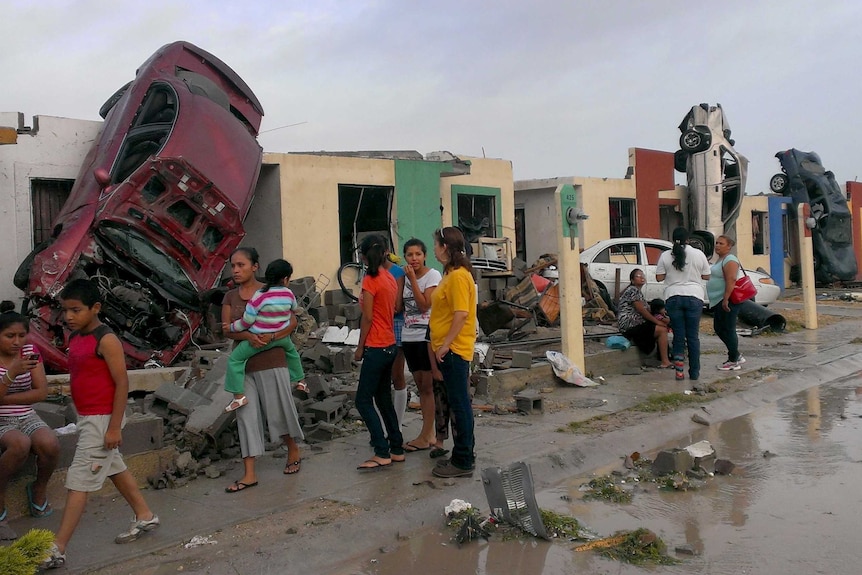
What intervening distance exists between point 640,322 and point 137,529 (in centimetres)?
738

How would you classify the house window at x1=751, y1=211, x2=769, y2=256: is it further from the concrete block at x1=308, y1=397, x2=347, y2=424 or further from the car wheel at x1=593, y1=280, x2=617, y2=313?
the concrete block at x1=308, y1=397, x2=347, y2=424

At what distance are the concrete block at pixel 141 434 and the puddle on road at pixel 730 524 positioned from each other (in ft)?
6.45

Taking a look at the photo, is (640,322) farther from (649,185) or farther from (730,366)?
(649,185)

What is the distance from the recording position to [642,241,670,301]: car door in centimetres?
1617

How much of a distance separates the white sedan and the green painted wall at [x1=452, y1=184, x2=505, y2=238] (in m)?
2.00

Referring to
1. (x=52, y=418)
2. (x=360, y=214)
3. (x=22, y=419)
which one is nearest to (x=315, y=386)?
(x=52, y=418)

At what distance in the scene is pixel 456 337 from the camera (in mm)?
5469

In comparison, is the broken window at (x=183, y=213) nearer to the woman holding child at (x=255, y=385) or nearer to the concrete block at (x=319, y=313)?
the concrete block at (x=319, y=313)

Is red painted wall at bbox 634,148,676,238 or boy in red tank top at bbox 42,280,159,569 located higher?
red painted wall at bbox 634,148,676,238

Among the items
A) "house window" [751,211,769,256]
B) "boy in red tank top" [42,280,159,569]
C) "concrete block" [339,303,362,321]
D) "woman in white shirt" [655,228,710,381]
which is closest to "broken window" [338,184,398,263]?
"concrete block" [339,303,362,321]

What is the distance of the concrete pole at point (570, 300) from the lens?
912 cm

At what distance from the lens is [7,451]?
4445 mm

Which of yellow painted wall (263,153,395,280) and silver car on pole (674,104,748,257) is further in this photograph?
silver car on pole (674,104,748,257)

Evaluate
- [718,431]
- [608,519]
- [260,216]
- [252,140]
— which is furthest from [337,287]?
[608,519]
